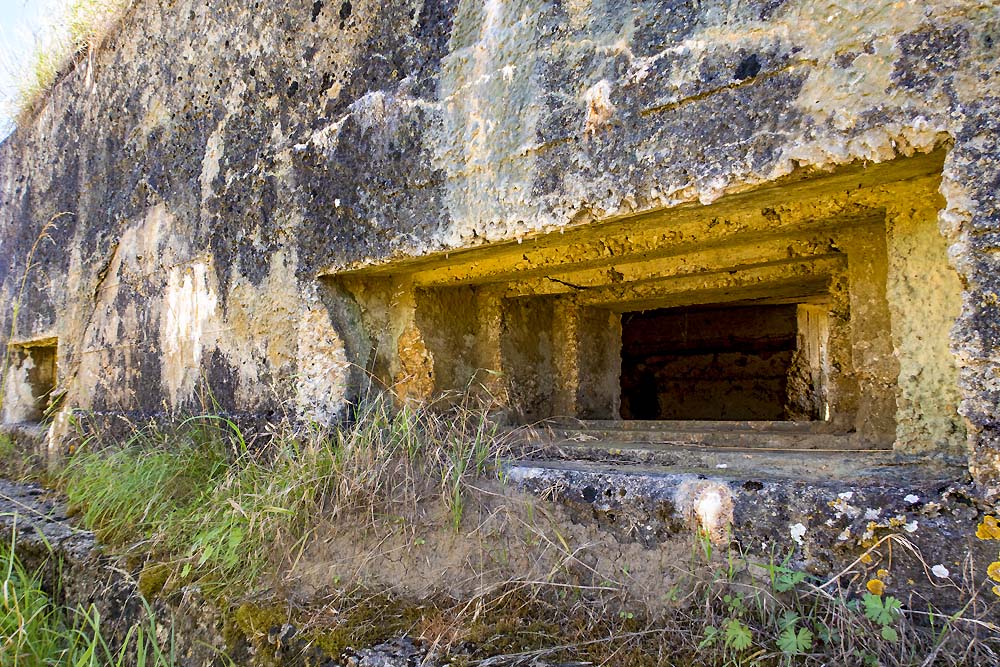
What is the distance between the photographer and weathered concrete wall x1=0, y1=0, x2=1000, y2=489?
1.36 metres

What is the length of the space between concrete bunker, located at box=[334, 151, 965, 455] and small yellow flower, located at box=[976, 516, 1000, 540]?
360mm

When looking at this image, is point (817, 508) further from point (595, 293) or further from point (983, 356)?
point (595, 293)

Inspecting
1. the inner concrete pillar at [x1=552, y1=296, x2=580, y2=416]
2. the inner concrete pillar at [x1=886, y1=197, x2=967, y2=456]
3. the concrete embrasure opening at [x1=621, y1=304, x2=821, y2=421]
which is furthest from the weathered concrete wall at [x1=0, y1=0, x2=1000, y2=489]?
the concrete embrasure opening at [x1=621, y1=304, x2=821, y2=421]

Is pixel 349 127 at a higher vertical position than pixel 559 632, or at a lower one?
higher

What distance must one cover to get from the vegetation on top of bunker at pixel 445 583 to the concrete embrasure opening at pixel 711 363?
3750 mm

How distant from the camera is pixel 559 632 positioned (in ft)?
4.80

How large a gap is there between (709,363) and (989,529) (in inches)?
196

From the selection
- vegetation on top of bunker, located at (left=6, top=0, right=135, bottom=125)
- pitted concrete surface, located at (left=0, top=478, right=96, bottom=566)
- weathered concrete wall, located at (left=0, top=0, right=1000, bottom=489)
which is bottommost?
pitted concrete surface, located at (left=0, top=478, right=96, bottom=566)

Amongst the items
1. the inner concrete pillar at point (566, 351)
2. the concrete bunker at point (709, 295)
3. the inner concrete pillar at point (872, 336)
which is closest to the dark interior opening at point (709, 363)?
the concrete bunker at point (709, 295)

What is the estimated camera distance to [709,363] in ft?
20.1

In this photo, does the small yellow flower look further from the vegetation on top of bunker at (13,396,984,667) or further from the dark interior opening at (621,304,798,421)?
the dark interior opening at (621,304,798,421)

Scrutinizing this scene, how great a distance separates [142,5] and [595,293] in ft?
8.57

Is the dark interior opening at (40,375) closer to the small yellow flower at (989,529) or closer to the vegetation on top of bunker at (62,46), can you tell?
the vegetation on top of bunker at (62,46)

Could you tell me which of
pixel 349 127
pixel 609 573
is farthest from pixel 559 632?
pixel 349 127
